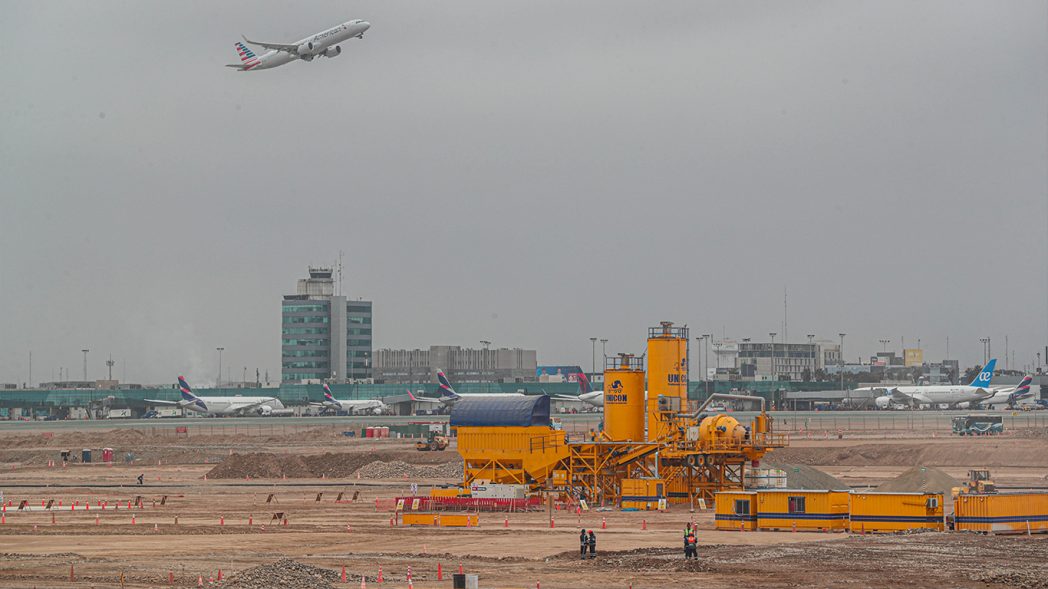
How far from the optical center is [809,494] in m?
61.5

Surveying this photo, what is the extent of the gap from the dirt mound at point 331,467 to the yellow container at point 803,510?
1686 inches

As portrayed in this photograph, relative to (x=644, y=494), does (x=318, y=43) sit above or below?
above

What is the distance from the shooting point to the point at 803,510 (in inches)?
2410

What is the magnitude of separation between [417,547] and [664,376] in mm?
23896

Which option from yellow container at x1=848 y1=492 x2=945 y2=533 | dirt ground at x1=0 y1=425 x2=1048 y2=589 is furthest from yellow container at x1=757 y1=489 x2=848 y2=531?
dirt ground at x1=0 y1=425 x2=1048 y2=589

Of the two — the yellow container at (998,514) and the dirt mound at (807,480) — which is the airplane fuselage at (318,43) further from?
the yellow container at (998,514)

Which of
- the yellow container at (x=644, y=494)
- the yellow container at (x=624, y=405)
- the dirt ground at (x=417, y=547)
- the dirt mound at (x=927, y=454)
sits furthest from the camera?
the dirt mound at (x=927, y=454)

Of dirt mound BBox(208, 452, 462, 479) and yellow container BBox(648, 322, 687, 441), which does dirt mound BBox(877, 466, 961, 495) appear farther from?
dirt mound BBox(208, 452, 462, 479)

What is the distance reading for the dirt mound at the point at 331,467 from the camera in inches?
4141

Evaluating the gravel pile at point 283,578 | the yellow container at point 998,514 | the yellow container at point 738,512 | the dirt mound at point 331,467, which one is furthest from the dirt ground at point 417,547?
the dirt mound at point 331,467

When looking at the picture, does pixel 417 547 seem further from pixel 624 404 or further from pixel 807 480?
pixel 807 480

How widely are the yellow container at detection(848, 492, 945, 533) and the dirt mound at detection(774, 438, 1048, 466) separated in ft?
175

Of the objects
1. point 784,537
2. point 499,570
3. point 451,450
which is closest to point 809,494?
point 784,537

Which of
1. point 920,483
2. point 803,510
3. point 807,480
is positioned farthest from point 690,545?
point 807,480
